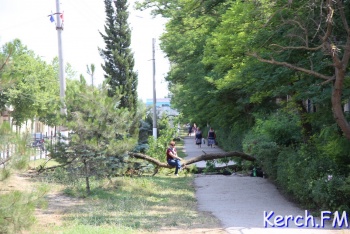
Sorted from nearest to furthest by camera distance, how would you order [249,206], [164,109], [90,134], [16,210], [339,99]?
[16,210]
[339,99]
[249,206]
[90,134]
[164,109]

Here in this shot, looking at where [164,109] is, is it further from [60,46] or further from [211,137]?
[60,46]

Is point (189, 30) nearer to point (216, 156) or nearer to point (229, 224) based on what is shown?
point (216, 156)

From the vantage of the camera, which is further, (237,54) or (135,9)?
(135,9)

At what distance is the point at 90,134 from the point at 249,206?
438 centimetres

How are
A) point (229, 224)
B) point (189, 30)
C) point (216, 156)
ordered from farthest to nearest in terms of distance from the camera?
point (189, 30)
point (216, 156)
point (229, 224)

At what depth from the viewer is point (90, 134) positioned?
39.9 ft

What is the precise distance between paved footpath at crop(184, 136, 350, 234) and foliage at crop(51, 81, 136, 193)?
2.75 meters

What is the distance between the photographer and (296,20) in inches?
385

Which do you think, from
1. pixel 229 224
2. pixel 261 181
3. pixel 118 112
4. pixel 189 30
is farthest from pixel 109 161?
pixel 189 30

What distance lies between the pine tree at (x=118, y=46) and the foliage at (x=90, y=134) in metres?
28.9

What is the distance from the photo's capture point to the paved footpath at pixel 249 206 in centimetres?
836

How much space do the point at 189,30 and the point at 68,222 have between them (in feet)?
47.3

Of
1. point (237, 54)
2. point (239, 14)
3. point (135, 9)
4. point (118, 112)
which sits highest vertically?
point (135, 9)

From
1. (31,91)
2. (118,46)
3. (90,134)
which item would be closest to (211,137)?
(118,46)
